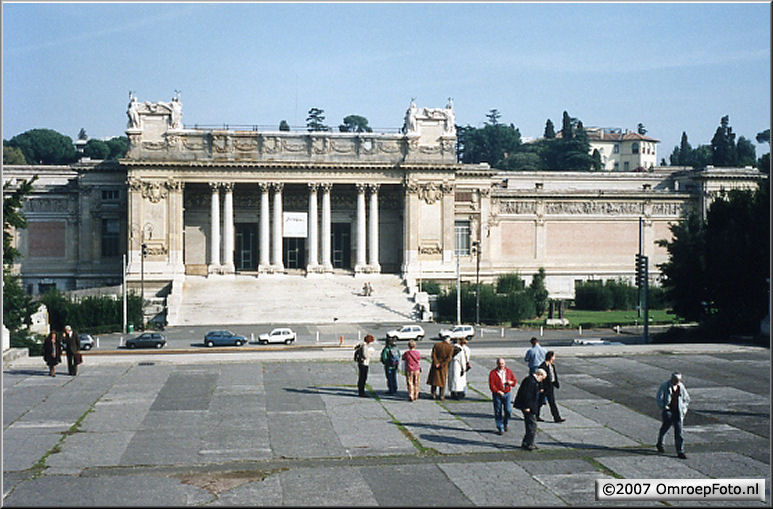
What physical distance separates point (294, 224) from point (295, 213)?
98 centimetres

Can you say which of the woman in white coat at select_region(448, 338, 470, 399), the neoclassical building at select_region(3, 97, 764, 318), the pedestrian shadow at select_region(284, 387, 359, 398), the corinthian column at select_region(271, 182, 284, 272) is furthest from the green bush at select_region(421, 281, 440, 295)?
the woman in white coat at select_region(448, 338, 470, 399)

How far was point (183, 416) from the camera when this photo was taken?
21.7 m

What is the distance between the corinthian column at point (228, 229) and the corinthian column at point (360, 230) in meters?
10.6

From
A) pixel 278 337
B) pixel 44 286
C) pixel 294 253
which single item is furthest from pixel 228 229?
pixel 278 337

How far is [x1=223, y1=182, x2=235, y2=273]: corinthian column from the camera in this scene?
3041 inches

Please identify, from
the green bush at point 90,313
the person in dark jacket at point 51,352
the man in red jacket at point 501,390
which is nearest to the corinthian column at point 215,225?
the green bush at point 90,313

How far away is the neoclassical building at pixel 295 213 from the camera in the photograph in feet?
250

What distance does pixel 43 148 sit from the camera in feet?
566

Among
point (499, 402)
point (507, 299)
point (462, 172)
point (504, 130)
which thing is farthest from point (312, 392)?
point (504, 130)

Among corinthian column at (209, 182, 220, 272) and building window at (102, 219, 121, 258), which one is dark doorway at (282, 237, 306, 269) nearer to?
corinthian column at (209, 182, 220, 272)

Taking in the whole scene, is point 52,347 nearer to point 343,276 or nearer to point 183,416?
point 183,416

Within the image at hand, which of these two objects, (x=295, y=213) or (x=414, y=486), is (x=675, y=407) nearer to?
(x=414, y=486)

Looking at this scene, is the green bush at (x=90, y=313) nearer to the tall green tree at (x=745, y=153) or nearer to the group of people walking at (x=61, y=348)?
the group of people walking at (x=61, y=348)

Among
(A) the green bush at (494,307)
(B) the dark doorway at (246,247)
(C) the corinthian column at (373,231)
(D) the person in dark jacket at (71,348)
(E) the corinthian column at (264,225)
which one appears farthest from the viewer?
(B) the dark doorway at (246,247)
